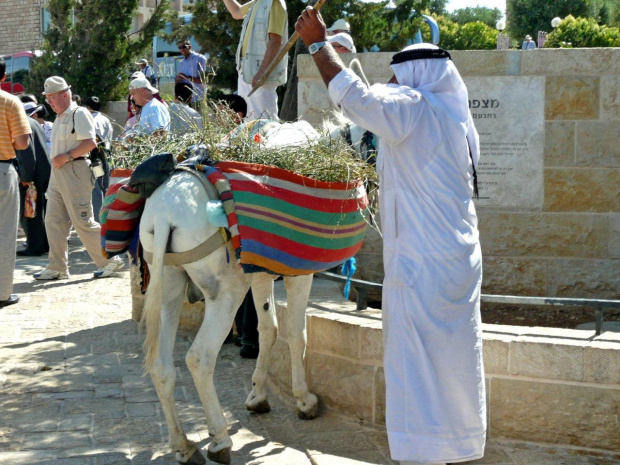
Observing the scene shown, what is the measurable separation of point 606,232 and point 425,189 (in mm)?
3928

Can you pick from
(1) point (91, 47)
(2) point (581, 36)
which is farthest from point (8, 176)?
(2) point (581, 36)

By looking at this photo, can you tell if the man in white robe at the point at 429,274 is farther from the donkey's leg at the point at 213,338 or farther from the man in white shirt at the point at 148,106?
the man in white shirt at the point at 148,106

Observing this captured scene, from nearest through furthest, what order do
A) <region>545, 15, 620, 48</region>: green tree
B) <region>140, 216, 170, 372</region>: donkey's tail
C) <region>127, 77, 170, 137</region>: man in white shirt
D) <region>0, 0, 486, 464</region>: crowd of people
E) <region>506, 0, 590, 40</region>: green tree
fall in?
1. <region>0, 0, 486, 464</region>: crowd of people
2. <region>140, 216, 170, 372</region>: donkey's tail
3. <region>127, 77, 170, 137</region>: man in white shirt
4. <region>545, 15, 620, 48</region>: green tree
5. <region>506, 0, 590, 40</region>: green tree

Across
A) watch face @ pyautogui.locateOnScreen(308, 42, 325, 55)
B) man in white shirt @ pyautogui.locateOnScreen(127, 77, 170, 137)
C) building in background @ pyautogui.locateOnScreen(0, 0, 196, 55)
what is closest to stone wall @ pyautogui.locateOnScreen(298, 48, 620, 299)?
man in white shirt @ pyautogui.locateOnScreen(127, 77, 170, 137)

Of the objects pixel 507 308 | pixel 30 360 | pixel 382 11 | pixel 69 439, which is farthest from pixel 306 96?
pixel 382 11

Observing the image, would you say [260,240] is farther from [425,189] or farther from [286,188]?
[425,189]

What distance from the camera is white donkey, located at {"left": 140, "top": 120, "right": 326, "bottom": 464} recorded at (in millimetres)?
4414

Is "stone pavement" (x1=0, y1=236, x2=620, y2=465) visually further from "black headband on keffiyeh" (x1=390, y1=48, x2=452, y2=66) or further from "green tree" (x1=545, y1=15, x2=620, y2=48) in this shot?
"green tree" (x1=545, y1=15, x2=620, y2=48)

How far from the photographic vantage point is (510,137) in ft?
24.2

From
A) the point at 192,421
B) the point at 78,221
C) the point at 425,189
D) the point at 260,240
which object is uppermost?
the point at 425,189

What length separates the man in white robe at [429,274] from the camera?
12.8 ft

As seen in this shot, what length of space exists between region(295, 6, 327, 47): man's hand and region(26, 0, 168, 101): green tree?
20.1 m

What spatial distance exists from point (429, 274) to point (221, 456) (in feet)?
5.06

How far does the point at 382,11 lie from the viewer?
19.0m
